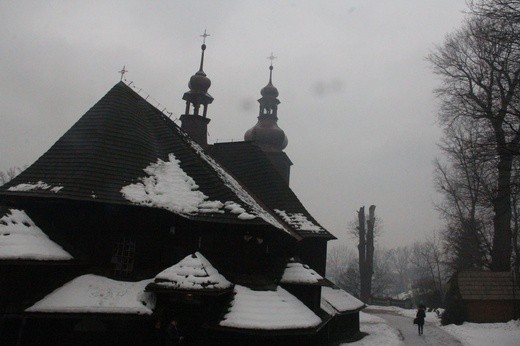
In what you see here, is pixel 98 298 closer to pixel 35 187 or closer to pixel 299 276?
pixel 35 187

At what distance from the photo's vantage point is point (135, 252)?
1192 centimetres

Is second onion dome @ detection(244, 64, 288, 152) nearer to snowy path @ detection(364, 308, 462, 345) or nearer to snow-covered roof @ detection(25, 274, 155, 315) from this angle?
snowy path @ detection(364, 308, 462, 345)

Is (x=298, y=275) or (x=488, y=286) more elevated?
(x=298, y=275)

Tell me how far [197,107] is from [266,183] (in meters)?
6.07

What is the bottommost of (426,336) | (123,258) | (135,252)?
(426,336)

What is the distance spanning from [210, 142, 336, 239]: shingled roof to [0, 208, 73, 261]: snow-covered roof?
376 inches

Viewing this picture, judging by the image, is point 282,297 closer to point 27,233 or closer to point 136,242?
point 136,242

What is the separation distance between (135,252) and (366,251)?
30468 millimetres

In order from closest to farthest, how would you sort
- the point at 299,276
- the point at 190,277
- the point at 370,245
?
the point at 190,277 → the point at 299,276 → the point at 370,245

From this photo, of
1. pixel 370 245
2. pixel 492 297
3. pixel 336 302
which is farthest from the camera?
pixel 370 245

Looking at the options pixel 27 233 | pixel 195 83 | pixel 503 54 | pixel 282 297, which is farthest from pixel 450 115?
pixel 27 233

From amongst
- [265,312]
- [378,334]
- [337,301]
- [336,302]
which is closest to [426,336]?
[378,334]

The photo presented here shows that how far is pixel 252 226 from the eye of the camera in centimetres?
1296

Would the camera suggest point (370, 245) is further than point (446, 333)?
Yes
